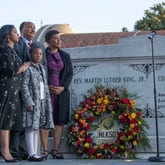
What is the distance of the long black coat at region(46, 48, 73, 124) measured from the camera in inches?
288

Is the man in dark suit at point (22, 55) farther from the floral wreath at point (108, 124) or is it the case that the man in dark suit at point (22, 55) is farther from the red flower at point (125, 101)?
the red flower at point (125, 101)

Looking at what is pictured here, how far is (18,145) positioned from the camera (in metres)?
→ 6.99

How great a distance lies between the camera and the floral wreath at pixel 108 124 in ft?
24.1

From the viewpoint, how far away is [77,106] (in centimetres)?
787

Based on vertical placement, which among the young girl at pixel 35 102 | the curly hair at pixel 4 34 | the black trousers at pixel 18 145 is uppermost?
the curly hair at pixel 4 34

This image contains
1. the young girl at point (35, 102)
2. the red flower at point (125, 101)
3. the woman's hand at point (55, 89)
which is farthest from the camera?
the red flower at point (125, 101)

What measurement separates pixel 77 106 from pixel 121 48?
1.12 meters

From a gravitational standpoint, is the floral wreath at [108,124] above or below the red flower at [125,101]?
below

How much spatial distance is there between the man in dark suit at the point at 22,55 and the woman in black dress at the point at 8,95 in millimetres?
290

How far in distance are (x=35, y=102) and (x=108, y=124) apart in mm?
1388

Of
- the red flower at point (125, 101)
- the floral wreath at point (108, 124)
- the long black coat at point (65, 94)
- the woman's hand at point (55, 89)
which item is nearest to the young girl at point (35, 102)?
the woman's hand at point (55, 89)

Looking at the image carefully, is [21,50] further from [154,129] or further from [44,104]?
[154,129]

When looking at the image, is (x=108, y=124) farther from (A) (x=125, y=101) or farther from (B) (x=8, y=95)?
(B) (x=8, y=95)

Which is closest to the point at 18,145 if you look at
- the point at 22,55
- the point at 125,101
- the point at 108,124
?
the point at 22,55
